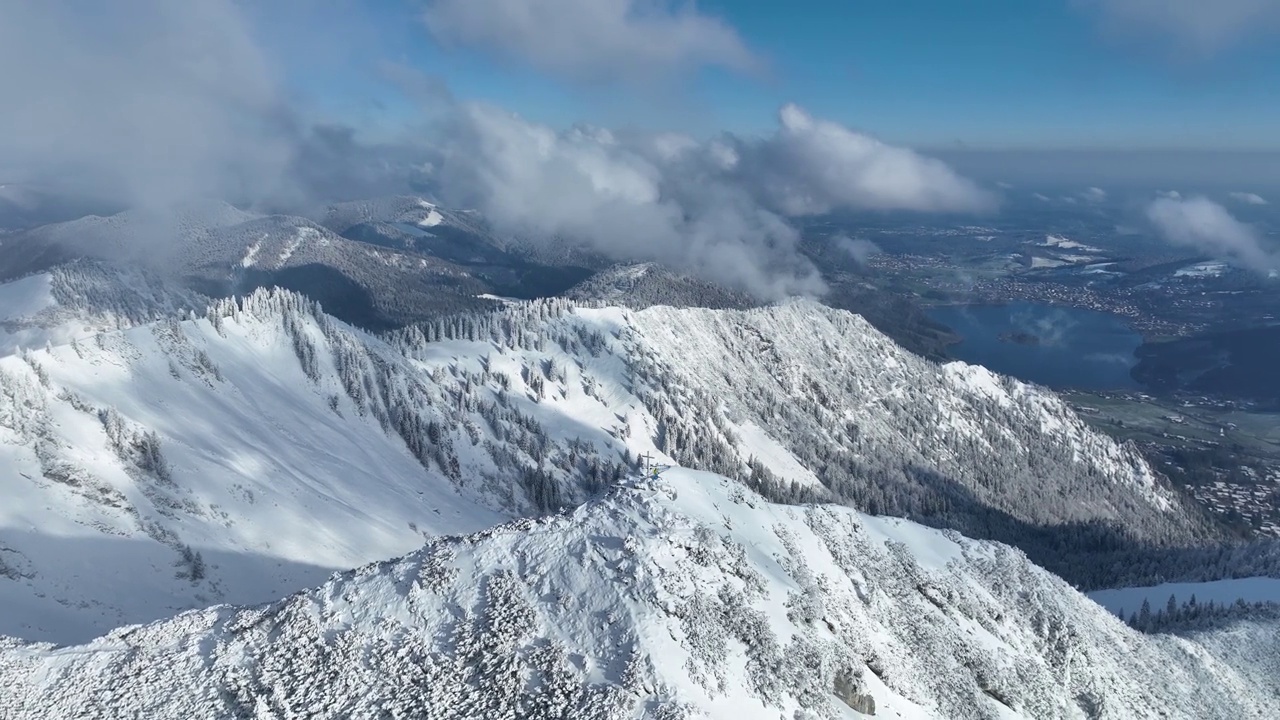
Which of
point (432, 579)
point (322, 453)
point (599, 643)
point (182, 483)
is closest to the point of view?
point (599, 643)

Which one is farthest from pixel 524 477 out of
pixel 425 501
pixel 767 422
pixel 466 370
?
pixel 767 422

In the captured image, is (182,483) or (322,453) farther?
(322,453)

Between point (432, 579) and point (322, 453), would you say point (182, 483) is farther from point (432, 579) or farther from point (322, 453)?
point (432, 579)

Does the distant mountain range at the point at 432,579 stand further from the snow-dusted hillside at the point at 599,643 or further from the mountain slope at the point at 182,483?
the mountain slope at the point at 182,483

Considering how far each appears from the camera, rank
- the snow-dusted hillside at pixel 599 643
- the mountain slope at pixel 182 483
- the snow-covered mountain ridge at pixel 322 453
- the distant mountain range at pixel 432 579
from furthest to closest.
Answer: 1. the snow-covered mountain ridge at pixel 322 453
2. the mountain slope at pixel 182 483
3. the distant mountain range at pixel 432 579
4. the snow-dusted hillside at pixel 599 643

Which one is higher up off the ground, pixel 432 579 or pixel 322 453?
pixel 432 579

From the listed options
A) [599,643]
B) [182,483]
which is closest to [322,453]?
[182,483]

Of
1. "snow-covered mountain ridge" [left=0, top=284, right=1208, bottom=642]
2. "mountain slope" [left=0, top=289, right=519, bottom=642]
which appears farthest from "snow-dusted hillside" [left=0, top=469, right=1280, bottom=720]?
"snow-covered mountain ridge" [left=0, top=284, right=1208, bottom=642]

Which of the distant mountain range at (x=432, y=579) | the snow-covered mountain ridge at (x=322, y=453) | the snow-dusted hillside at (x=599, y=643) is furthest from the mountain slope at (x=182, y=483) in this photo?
the snow-dusted hillside at (x=599, y=643)

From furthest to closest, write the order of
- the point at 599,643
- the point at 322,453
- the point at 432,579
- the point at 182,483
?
1. the point at 322,453
2. the point at 182,483
3. the point at 432,579
4. the point at 599,643
